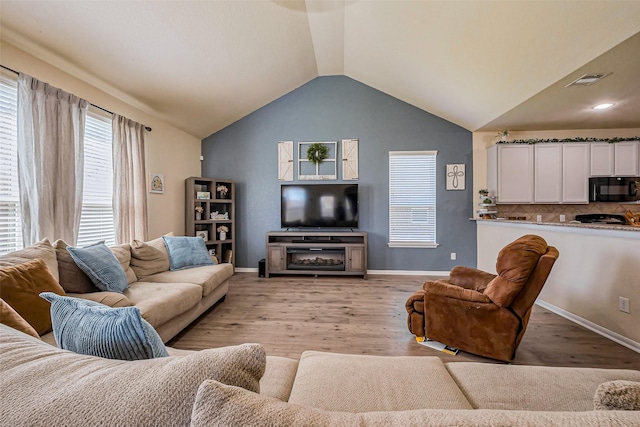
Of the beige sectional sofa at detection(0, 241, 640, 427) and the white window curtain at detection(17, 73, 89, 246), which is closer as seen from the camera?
the beige sectional sofa at detection(0, 241, 640, 427)

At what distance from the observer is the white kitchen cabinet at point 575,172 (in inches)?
164

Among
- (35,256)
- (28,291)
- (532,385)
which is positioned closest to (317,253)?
(35,256)

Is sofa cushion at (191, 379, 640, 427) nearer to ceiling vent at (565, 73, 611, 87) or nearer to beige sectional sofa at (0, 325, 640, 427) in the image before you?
beige sectional sofa at (0, 325, 640, 427)

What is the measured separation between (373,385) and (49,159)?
3.29 m

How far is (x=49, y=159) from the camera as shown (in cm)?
242

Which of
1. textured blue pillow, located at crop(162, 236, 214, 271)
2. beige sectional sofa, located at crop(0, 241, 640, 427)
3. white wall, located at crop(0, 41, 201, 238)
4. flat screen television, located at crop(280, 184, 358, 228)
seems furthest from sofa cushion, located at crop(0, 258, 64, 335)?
flat screen television, located at crop(280, 184, 358, 228)

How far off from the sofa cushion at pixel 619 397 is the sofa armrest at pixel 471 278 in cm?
224

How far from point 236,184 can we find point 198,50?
8.21 ft

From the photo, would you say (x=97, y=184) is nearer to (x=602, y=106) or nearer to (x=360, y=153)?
(x=360, y=153)

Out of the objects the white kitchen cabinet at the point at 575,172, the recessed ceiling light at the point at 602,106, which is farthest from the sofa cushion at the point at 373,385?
the white kitchen cabinet at the point at 575,172

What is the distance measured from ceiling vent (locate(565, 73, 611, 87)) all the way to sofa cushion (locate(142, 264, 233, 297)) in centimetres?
444

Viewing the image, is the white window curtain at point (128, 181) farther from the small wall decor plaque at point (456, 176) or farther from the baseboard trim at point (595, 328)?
the baseboard trim at point (595, 328)

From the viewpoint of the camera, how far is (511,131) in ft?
14.8

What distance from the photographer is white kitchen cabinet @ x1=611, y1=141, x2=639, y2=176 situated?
407 cm
